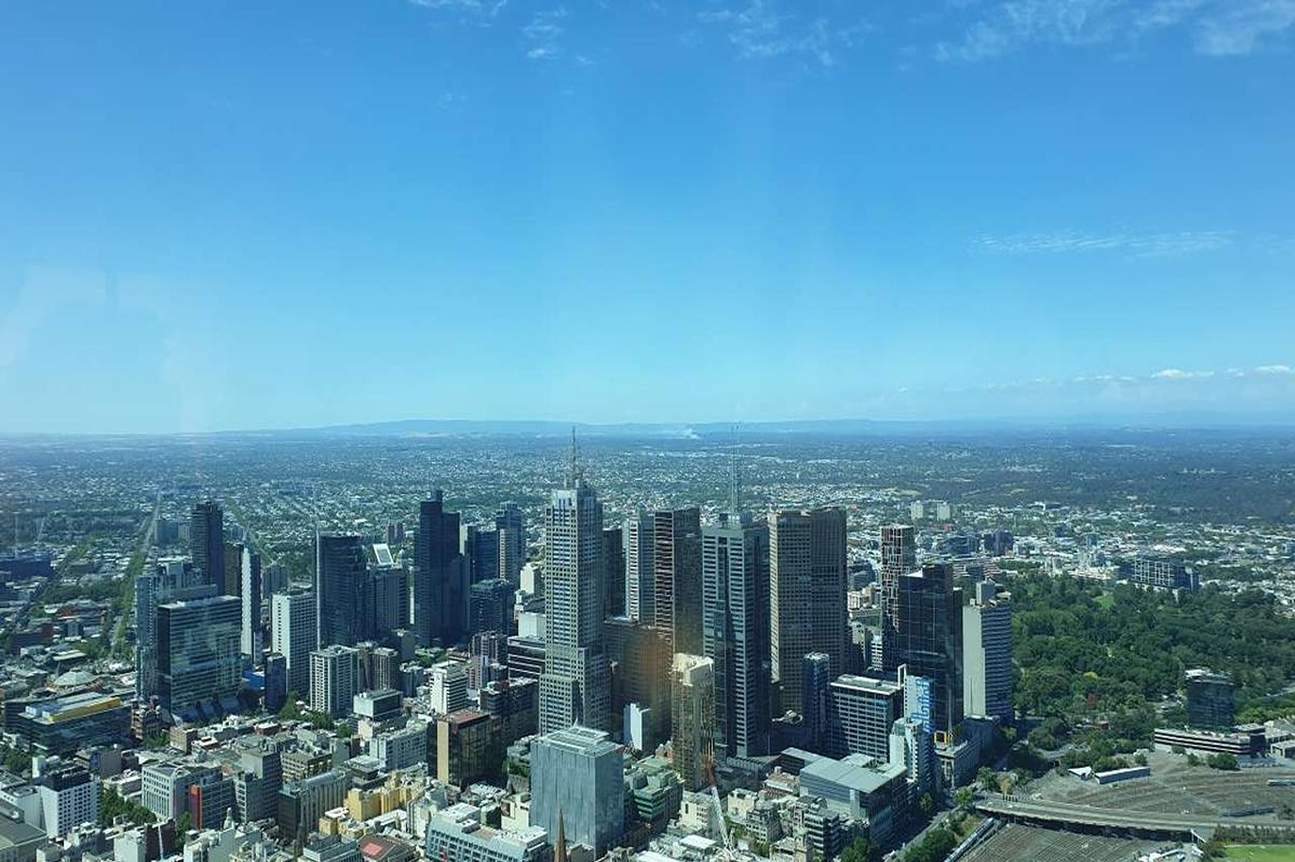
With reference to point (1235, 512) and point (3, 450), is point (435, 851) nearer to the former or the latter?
point (3, 450)

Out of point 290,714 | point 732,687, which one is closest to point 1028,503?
point 732,687

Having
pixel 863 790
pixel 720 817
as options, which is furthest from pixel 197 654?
pixel 863 790

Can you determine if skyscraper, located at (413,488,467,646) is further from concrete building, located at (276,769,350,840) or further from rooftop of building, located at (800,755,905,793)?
rooftop of building, located at (800,755,905,793)

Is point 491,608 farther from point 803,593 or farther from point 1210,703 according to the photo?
point 1210,703

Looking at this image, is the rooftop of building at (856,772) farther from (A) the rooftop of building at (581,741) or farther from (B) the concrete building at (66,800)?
(B) the concrete building at (66,800)

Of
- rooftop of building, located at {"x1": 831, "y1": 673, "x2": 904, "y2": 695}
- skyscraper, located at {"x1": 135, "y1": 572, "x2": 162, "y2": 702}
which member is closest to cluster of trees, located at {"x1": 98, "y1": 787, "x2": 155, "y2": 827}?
skyscraper, located at {"x1": 135, "y1": 572, "x2": 162, "y2": 702}

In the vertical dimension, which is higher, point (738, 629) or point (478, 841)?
point (738, 629)

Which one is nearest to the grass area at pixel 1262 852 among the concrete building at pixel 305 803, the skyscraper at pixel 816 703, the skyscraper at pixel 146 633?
the skyscraper at pixel 816 703
